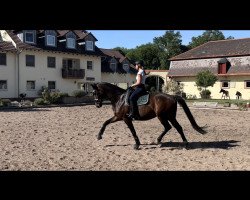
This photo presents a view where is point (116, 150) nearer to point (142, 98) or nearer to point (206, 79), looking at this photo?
point (142, 98)

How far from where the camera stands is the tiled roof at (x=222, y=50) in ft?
157

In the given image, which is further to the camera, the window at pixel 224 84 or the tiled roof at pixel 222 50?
the tiled roof at pixel 222 50

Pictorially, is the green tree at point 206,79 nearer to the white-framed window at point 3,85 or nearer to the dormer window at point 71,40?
the dormer window at point 71,40

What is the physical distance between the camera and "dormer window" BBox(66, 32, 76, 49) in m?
45.2

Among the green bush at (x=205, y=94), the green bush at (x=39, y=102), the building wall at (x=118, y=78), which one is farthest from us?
the building wall at (x=118, y=78)

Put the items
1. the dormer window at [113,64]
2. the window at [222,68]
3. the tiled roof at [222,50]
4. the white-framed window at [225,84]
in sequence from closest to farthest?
the white-framed window at [225,84]
the window at [222,68]
the tiled roof at [222,50]
the dormer window at [113,64]

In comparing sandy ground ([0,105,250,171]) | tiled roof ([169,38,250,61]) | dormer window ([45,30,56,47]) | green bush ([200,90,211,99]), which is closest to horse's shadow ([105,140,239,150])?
sandy ground ([0,105,250,171])

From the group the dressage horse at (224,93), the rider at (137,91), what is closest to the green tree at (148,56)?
the dressage horse at (224,93)

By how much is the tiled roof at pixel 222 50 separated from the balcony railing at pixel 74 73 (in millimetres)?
16284

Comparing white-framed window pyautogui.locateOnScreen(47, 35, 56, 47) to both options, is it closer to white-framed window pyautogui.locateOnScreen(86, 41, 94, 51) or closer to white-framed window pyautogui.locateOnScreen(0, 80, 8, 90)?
white-framed window pyautogui.locateOnScreen(86, 41, 94, 51)

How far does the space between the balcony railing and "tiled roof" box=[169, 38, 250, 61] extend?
16.3 m

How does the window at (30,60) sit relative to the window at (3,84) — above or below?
above

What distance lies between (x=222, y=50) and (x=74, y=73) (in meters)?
22.0

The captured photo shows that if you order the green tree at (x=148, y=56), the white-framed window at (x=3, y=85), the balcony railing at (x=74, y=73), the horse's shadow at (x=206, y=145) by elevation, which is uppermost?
the green tree at (x=148, y=56)
